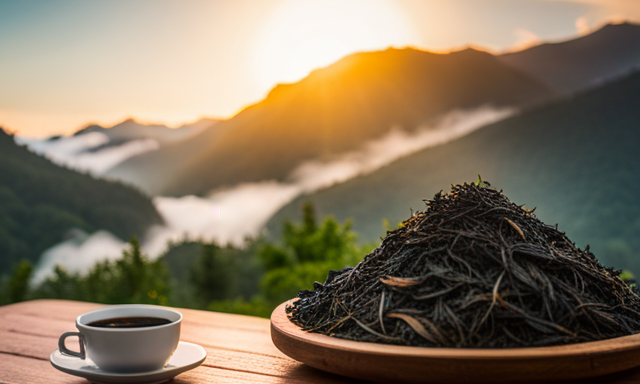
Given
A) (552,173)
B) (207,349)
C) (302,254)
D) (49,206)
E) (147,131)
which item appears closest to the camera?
(207,349)

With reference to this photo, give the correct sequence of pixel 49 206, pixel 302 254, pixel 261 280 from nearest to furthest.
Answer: pixel 302 254, pixel 261 280, pixel 49 206

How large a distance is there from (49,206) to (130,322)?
6.52 meters

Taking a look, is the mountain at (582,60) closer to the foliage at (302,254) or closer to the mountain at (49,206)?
the foliage at (302,254)

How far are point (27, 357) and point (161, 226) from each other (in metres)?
6.42

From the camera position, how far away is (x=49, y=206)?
6.55 metres

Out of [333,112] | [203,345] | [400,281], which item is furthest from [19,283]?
[400,281]

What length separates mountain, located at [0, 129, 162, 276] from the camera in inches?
243

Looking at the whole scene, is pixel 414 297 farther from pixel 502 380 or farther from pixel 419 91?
pixel 419 91

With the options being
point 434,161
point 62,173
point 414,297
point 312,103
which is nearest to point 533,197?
point 434,161

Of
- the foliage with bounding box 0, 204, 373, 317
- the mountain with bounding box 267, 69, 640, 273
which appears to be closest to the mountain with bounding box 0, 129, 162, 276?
the foliage with bounding box 0, 204, 373, 317

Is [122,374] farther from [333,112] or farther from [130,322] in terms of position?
[333,112]

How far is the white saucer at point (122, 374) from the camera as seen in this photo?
0.84 m

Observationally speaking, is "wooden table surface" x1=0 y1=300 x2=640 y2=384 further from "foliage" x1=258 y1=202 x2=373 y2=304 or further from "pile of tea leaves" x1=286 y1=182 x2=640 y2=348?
"foliage" x1=258 y1=202 x2=373 y2=304

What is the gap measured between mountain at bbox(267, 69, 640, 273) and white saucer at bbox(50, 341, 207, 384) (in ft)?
21.9
